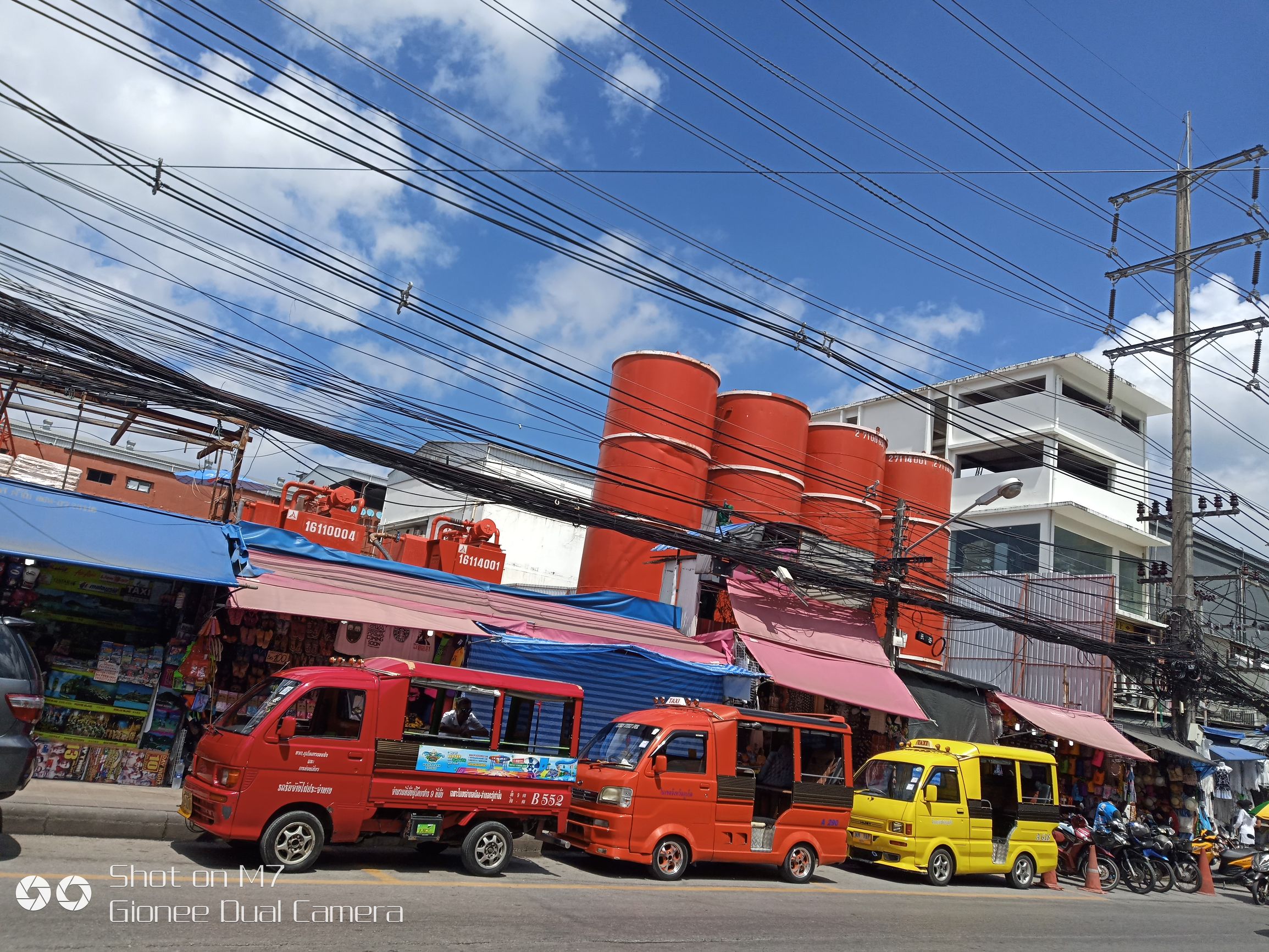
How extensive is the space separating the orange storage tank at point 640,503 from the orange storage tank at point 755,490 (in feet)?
3.51

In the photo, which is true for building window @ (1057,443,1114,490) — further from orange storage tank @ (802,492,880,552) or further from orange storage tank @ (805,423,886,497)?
orange storage tank @ (802,492,880,552)

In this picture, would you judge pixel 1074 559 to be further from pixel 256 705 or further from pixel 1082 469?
pixel 256 705

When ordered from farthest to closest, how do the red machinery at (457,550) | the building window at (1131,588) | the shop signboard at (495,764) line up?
the building window at (1131,588)
the red machinery at (457,550)
the shop signboard at (495,764)

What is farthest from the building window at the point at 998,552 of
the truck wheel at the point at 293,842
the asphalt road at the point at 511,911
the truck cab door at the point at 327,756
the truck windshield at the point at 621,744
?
the truck wheel at the point at 293,842

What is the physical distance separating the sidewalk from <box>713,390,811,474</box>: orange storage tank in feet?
52.4

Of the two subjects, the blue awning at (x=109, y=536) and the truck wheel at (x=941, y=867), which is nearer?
the blue awning at (x=109, y=536)

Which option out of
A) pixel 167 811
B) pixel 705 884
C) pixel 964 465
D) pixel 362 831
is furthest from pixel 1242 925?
pixel 964 465

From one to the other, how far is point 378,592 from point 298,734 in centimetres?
542

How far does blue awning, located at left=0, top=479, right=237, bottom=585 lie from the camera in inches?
448

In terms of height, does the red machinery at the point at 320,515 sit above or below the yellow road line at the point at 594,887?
above

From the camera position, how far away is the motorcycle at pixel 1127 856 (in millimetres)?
16719

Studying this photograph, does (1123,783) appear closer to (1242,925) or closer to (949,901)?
(1242,925)

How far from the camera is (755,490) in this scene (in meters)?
23.5

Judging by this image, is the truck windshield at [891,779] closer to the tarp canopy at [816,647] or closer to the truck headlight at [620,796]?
the tarp canopy at [816,647]
